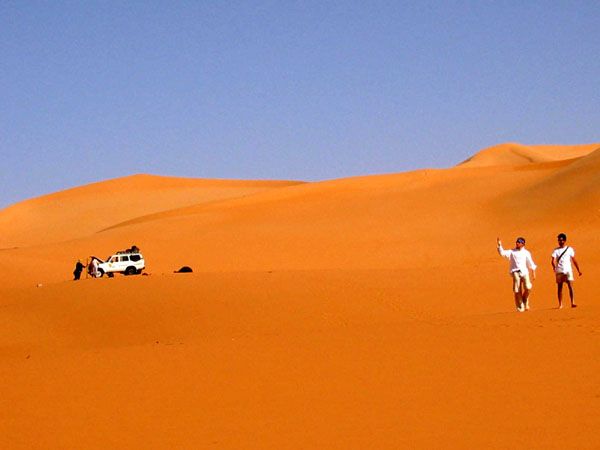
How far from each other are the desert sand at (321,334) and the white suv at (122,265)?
2729 millimetres

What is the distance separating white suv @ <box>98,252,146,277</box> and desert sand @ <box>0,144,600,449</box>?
2729 mm

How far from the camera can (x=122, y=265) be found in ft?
102

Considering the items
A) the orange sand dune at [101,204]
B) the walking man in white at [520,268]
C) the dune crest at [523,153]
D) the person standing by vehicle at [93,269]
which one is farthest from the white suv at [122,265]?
the dune crest at [523,153]

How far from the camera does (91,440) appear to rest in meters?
7.24

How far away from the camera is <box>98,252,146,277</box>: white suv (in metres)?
30.6

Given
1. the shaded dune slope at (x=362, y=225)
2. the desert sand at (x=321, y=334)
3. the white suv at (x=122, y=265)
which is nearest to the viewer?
the desert sand at (x=321, y=334)

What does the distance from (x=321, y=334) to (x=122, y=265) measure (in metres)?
19.6

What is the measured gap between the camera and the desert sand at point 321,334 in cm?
735

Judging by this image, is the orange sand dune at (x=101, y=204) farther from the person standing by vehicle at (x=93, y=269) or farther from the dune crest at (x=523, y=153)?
the person standing by vehicle at (x=93, y=269)

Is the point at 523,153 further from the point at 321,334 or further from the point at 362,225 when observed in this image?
the point at 321,334

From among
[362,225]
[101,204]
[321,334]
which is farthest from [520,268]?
[101,204]

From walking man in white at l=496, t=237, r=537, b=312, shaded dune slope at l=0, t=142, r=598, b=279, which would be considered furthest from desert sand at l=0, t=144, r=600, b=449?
walking man in white at l=496, t=237, r=537, b=312

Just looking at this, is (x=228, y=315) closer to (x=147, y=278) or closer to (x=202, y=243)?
(x=147, y=278)

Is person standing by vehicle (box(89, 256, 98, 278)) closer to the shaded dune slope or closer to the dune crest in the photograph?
the shaded dune slope
